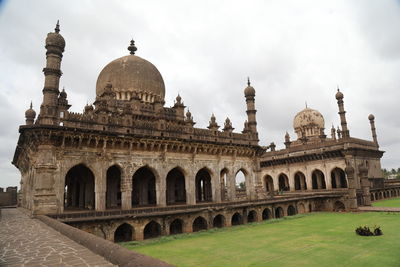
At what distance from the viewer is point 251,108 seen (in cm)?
2577

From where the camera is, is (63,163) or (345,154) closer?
(63,163)

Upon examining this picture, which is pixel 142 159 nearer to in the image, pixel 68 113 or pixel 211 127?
A: pixel 68 113

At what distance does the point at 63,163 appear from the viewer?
1584 cm

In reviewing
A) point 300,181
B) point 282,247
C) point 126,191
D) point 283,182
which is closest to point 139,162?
point 126,191

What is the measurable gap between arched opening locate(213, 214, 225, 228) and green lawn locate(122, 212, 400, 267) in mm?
2306

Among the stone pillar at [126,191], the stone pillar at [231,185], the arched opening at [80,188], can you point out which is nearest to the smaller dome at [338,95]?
the stone pillar at [231,185]

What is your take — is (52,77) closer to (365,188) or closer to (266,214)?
(266,214)

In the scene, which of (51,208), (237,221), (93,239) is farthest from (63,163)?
(237,221)

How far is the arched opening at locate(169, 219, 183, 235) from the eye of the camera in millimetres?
17609

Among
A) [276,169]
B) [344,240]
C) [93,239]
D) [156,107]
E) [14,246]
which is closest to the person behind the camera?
[93,239]

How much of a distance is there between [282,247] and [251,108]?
1552cm

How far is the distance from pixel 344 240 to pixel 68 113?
15289mm

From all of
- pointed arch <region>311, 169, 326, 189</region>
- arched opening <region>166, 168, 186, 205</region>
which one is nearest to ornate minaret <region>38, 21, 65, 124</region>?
arched opening <region>166, 168, 186, 205</region>

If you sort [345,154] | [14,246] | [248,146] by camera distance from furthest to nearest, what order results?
[345,154] → [248,146] → [14,246]
